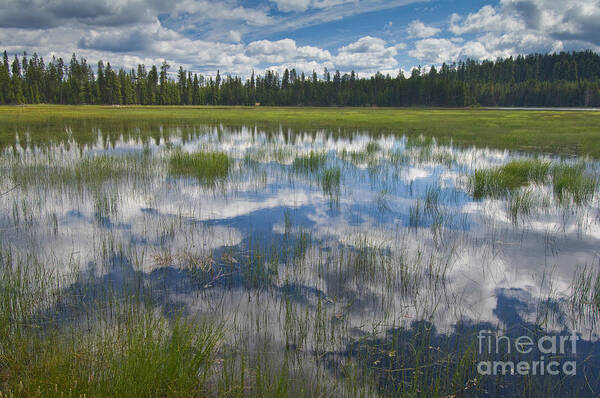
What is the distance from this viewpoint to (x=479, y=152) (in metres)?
21.4

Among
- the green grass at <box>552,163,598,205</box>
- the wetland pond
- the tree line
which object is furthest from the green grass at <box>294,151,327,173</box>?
the tree line

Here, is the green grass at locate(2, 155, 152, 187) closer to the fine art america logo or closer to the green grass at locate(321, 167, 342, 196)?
the green grass at locate(321, 167, 342, 196)

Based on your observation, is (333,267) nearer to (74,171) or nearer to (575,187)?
(575,187)

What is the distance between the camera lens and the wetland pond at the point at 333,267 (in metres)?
4.11

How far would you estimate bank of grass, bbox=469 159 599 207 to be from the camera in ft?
38.2

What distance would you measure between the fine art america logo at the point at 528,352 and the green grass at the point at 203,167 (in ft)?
35.1

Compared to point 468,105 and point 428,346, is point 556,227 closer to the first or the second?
point 428,346

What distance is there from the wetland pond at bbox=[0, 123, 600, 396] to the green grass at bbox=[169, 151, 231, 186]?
240 mm

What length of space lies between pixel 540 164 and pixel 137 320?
16.8 meters

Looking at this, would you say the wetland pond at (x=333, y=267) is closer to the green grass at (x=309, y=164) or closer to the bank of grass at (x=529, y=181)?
the bank of grass at (x=529, y=181)

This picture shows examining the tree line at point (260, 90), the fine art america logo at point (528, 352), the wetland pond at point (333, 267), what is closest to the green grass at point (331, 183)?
the wetland pond at point (333, 267)

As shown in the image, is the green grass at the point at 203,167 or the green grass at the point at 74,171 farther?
the green grass at the point at 203,167

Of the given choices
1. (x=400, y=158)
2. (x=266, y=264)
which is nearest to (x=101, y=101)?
(x=400, y=158)

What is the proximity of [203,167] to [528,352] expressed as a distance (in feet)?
43.7
